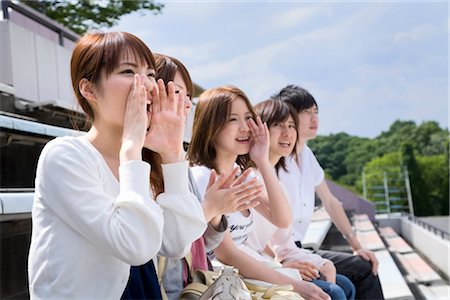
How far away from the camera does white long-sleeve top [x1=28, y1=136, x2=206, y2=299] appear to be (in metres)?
0.92

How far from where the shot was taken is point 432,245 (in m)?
7.97

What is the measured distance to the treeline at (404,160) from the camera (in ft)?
98.5

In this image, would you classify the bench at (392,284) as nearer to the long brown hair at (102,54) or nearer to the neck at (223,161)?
the neck at (223,161)

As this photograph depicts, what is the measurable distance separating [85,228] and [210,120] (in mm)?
937

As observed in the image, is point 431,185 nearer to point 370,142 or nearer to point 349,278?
point 370,142

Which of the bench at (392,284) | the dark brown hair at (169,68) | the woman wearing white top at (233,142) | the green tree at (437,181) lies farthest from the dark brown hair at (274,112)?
the green tree at (437,181)

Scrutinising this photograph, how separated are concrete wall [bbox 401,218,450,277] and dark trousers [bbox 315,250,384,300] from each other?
498 cm

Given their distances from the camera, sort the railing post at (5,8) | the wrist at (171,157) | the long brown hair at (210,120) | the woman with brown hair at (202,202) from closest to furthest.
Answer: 1. the wrist at (171,157)
2. the woman with brown hair at (202,202)
3. the long brown hair at (210,120)
4. the railing post at (5,8)

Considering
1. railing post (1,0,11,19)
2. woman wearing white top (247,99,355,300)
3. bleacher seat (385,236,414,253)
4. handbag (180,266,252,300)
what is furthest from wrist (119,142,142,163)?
bleacher seat (385,236,414,253)

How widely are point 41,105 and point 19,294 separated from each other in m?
2.56

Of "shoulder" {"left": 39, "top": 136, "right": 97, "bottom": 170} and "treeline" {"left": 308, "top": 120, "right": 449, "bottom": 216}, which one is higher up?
"shoulder" {"left": 39, "top": 136, "right": 97, "bottom": 170}

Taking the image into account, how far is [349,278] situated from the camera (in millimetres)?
2342

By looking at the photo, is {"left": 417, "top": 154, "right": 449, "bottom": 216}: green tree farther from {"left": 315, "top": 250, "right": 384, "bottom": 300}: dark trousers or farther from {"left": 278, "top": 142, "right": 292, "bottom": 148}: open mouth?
{"left": 278, "top": 142, "right": 292, "bottom": 148}: open mouth

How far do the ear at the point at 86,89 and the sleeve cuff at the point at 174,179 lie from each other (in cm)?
23
